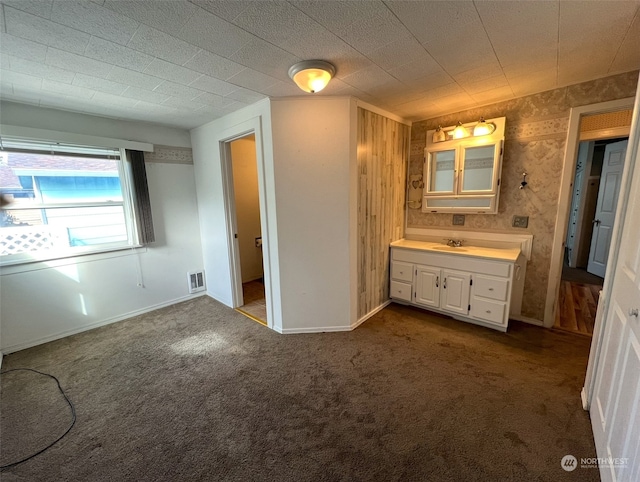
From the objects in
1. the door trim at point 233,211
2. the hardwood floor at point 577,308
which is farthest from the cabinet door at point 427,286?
the door trim at point 233,211

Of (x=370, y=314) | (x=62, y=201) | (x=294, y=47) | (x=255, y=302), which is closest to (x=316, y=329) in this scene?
(x=370, y=314)

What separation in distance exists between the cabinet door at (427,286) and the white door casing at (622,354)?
1328 millimetres

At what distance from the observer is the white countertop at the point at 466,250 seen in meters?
2.52

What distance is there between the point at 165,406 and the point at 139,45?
2.32 m

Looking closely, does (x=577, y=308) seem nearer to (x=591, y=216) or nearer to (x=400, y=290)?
(x=400, y=290)

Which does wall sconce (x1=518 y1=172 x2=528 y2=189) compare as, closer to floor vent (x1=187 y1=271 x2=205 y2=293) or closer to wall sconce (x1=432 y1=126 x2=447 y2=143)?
wall sconce (x1=432 y1=126 x2=447 y2=143)

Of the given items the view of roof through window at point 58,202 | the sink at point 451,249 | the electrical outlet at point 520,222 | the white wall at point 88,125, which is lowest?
the sink at point 451,249

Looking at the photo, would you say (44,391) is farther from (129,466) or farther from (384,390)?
(384,390)

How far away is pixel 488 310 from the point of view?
2.60 m

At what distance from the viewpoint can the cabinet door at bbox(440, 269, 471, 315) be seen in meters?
2.71

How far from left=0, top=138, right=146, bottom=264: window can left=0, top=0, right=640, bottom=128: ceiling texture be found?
504mm

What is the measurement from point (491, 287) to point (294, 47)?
264cm

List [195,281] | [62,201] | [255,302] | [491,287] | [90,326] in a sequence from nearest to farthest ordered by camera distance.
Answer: [491,287] → [62,201] → [90,326] → [255,302] → [195,281]

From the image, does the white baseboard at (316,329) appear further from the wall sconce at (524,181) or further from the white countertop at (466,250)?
the wall sconce at (524,181)
